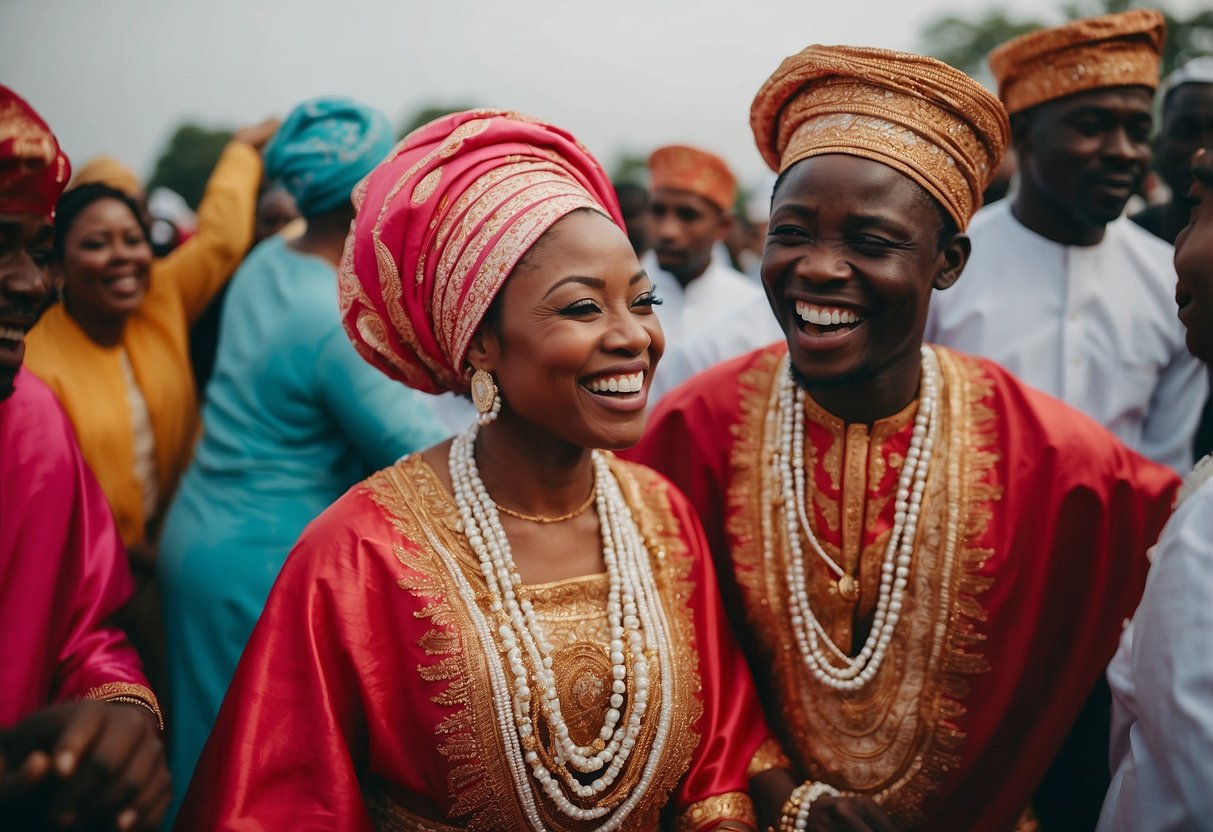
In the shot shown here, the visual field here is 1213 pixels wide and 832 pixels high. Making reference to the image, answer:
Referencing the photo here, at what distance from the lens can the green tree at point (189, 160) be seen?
42.5m

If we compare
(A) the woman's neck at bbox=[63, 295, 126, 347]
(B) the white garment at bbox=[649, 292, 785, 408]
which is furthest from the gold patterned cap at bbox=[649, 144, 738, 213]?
(A) the woman's neck at bbox=[63, 295, 126, 347]

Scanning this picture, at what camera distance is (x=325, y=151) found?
428 cm

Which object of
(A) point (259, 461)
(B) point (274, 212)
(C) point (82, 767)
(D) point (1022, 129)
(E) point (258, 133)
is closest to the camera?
(C) point (82, 767)

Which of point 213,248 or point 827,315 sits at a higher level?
point 827,315

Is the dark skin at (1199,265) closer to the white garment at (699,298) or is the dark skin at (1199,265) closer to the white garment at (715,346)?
the white garment at (715,346)

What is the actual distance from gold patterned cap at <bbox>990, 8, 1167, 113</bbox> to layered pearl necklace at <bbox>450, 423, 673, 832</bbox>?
2.80 m

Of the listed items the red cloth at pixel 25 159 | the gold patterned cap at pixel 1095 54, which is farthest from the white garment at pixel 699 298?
the red cloth at pixel 25 159

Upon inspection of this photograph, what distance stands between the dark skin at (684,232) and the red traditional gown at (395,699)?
4.78m

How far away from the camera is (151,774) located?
1733mm

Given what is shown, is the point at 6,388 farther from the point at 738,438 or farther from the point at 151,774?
the point at 738,438

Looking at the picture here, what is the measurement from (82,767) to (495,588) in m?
1.04

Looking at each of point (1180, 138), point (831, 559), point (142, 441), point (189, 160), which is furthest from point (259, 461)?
point (189, 160)

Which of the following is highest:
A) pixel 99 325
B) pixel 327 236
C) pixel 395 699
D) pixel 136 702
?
pixel 327 236

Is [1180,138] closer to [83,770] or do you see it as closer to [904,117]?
[904,117]
